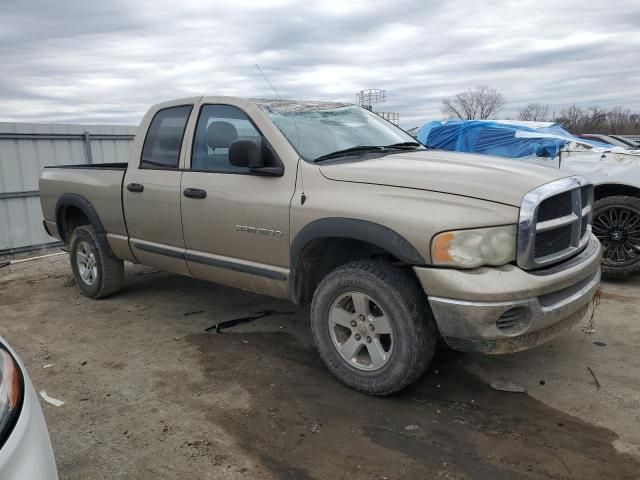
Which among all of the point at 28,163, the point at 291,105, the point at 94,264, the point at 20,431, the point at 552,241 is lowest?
the point at 94,264

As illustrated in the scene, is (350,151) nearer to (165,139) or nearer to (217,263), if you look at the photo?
(217,263)

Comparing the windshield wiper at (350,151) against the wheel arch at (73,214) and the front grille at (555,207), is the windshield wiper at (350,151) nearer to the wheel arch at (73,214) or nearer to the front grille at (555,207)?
the front grille at (555,207)

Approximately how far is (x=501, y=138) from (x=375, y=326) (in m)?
4.91

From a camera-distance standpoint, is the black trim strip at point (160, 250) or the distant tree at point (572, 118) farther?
the distant tree at point (572, 118)

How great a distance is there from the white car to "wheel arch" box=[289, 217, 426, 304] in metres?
1.98

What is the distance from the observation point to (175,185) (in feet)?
15.0

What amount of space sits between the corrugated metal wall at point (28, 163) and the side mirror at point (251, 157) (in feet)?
23.4

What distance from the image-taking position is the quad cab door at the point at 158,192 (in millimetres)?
4645

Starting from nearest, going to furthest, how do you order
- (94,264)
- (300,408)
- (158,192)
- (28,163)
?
(300,408) → (158,192) → (94,264) → (28,163)

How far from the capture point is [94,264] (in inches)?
227

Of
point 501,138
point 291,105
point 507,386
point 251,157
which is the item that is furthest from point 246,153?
point 501,138

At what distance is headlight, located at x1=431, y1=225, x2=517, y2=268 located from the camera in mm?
2961

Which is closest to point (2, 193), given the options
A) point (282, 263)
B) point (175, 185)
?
point (175, 185)

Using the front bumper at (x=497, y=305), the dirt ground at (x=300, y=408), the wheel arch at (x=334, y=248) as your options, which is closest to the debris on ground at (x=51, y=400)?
the dirt ground at (x=300, y=408)
